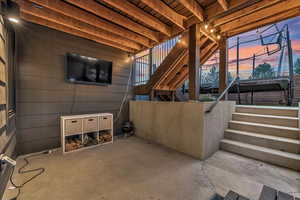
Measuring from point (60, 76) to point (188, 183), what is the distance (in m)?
3.42

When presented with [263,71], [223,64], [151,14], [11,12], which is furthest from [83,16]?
[263,71]

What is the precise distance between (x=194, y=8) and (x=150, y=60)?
2.43 m

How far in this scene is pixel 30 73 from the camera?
104 inches

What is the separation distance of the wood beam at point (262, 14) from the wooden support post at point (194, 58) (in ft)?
3.39

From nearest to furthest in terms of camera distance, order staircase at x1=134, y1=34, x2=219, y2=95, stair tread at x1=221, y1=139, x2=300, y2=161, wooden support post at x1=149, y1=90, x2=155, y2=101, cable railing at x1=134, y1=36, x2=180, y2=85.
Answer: stair tread at x1=221, y1=139, x2=300, y2=161 → staircase at x1=134, y1=34, x2=219, y2=95 → wooden support post at x1=149, y1=90, x2=155, y2=101 → cable railing at x1=134, y1=36, x2=180, y2=85

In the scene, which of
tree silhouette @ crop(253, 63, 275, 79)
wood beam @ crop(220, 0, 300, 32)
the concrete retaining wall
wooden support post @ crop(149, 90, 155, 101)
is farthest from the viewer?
tree silhouette @ crop(253, 63, 275, 79)

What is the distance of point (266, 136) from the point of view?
2.60m

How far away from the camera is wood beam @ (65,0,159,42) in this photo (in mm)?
2221

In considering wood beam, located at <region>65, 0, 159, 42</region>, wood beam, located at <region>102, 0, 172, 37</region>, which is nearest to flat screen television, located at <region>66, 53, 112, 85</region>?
wood beam, located at <region>65, 0, 159, 42</region>

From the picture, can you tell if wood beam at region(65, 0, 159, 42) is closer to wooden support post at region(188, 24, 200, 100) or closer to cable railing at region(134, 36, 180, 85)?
wooden support post at region(188, 24, 200, 100)

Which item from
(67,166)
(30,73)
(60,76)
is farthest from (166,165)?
(30,73)

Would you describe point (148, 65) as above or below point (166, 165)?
above

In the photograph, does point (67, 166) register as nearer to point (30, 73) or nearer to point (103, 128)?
point (103, 128)

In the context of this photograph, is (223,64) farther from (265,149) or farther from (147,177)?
(147,177)
